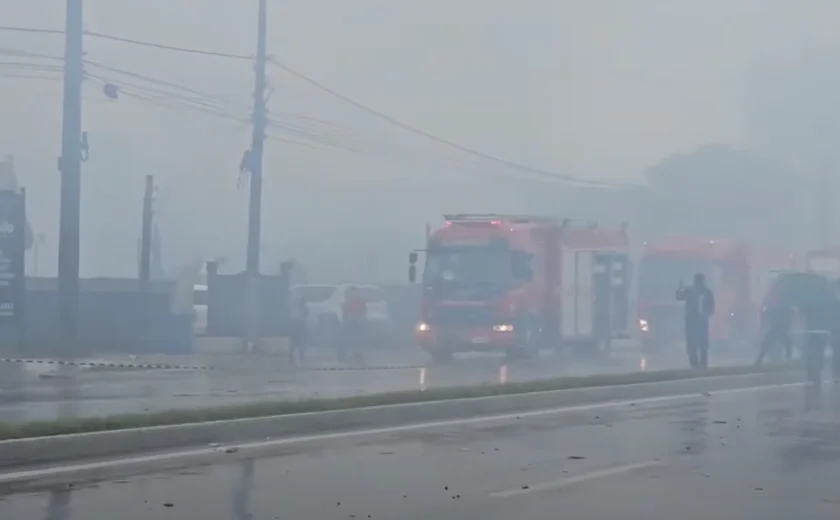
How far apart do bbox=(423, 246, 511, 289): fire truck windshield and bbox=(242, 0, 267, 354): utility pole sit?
4797 mm

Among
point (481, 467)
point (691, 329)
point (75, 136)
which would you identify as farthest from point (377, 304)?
point (481, 467)

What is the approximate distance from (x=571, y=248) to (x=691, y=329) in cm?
658

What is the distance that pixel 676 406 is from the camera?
Result: 53.2 feet

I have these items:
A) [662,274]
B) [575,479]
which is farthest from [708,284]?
[575,479]

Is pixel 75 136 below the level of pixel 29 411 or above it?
above

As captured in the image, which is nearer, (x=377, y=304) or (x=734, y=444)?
(x=734, y=444)

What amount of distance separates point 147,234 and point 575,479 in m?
25.2

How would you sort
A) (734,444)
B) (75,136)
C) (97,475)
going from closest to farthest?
(97,475)
(734,444)
(75,136)

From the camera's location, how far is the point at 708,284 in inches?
1250

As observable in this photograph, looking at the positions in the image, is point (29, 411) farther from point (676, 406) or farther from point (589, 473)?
point (676, 406)

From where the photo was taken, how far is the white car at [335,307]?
98.3ft

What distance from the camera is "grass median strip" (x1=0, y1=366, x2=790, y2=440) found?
1095 centimetres

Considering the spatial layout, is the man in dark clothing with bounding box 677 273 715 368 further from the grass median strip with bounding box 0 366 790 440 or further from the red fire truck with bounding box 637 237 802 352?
the red fire truck with bounding box 637 237 802 352

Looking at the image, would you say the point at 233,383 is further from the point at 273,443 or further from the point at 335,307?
the point at 335,307
